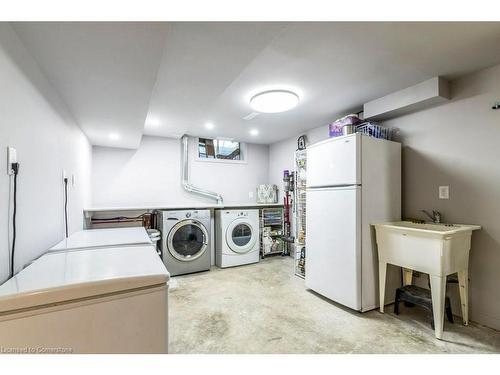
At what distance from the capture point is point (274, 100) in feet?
8.13

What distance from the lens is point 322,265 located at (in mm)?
2711

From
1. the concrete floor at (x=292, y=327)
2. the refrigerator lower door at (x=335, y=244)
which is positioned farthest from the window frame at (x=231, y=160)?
the concrete floor at (x=292, y=327)

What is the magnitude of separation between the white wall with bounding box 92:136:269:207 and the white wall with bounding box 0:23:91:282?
1.83m

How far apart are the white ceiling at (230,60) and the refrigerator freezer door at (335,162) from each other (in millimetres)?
540

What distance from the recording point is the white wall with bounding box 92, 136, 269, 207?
3.85 metres

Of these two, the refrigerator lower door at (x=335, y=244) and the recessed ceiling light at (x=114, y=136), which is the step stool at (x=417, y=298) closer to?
the refrigerator lower door at (x=335, y=244)

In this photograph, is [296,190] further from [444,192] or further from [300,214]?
[444,192]

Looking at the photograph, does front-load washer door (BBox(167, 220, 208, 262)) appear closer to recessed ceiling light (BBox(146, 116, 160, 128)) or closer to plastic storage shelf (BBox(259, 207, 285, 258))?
plastic storage shelf (BBox(259, 207, 285, 258))

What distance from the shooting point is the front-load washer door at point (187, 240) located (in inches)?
137

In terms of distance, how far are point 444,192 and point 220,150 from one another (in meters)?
3.48

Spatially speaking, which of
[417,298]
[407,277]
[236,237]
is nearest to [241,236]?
[236,237]
